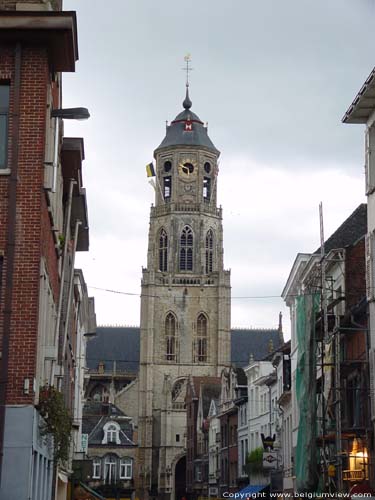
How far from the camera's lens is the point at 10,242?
16.6 metres

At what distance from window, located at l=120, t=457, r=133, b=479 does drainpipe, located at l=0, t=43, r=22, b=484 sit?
3511 inches

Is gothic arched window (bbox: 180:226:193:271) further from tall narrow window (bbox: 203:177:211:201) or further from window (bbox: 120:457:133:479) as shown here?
window (bbox: 120:457:133:479)

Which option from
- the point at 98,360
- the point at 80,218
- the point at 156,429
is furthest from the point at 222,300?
the point at 80,218

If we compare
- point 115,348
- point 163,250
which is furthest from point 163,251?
point 115,348

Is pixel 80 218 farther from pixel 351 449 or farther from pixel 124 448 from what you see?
pixel 124 448

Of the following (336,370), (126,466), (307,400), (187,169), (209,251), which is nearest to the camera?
(336,370)

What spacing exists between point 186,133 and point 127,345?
3142 cm

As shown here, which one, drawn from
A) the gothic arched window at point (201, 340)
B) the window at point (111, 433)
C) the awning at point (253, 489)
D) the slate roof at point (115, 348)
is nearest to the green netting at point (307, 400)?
the awning at point (253, 489)

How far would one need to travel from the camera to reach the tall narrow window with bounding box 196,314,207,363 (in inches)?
4547

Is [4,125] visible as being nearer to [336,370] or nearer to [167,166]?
[336,370]

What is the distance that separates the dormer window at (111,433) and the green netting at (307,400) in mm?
68992

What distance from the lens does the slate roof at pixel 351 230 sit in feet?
122

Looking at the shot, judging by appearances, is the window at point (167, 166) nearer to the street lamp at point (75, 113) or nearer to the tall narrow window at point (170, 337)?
the tall narrow window at point (170, 337)

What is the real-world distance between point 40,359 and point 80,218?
35.2ft
